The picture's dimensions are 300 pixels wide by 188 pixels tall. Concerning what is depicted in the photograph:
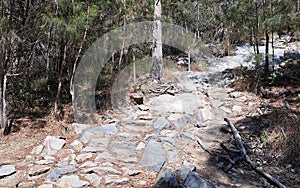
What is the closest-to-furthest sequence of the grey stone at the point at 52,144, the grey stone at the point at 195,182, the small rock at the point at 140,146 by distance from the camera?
the grey stone at the point at 195,182
the grey stone at the point at 52,144
the small rock at the point at 140,146

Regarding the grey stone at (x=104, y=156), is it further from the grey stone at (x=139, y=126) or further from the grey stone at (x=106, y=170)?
the grey stone at (x=139, y=126)

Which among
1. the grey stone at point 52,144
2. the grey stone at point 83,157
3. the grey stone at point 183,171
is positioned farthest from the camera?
the grey stone at point 52,144

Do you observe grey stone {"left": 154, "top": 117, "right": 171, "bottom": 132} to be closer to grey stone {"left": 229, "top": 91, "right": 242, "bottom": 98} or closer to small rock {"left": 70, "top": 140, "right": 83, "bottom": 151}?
small rock {"left": 70, "top": 140, "right": 83, "bottom": 151}

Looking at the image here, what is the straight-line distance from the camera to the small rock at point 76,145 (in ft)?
11.7

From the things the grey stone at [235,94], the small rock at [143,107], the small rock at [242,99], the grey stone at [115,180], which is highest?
the grey stone at [235,94]

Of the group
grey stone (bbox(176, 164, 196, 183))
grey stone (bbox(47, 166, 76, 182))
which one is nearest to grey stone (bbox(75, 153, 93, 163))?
grey stone (bbox(47, 166, 76, 182))

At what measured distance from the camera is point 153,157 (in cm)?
334

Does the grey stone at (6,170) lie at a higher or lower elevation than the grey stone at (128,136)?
lower

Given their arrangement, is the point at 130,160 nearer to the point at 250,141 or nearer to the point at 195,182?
the point at 195,182

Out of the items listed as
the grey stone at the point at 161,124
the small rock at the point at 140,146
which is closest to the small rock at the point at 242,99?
the grey stone at the point at 161,124

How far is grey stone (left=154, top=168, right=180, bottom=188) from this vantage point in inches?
106

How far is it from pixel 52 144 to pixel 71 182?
1.07 metres

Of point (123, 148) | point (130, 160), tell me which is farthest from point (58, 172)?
point (123, 148)

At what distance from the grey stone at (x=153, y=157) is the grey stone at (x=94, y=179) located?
0.64 metres
